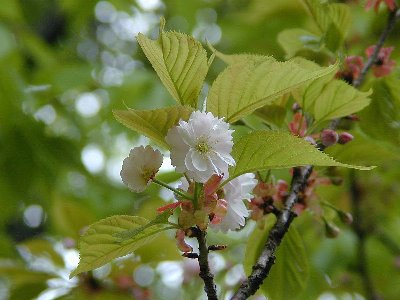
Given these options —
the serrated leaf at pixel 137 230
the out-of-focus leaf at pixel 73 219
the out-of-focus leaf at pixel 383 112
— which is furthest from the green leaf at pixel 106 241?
the out-of-focus leaf at pixel 73 219

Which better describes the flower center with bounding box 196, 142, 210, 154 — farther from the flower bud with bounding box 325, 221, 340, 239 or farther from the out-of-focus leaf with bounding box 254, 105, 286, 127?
the flower bud with bounding box 325, 221, 340, 239

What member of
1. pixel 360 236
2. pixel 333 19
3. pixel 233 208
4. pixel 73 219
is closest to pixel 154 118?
pixel 233 208

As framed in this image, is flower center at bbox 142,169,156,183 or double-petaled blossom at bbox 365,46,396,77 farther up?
double-petaled blossom at bbox 365,46,396,77

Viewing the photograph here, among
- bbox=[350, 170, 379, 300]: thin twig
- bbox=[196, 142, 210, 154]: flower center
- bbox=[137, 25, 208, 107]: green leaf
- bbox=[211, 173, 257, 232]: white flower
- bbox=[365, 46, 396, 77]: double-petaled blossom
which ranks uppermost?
bbox=[137, 25, 208, 107]: green leaf

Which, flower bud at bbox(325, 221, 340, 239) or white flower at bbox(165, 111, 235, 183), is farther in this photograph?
flower bud at bbox(325, 221, 340, 239)

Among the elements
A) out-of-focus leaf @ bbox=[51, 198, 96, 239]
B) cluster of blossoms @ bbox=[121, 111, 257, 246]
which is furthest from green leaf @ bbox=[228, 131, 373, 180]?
out-of-focus leaf @ bbox=[51, 198, 96, 239]

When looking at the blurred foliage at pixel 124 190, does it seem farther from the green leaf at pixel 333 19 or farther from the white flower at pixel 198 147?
the white flower at pixel 198 147

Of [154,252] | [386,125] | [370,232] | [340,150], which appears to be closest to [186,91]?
[340,150]

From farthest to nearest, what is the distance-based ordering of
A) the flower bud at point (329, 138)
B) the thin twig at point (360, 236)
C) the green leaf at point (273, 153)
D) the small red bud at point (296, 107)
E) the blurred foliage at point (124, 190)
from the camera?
the thin twig at point (360, 236)
the blurred foliage at point (124, 190)
the small red bud at point (296, 107)
the flower bud at point (329, 138)
the green leaf at point (273, 153)

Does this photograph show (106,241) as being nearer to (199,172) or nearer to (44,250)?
(199,172)
